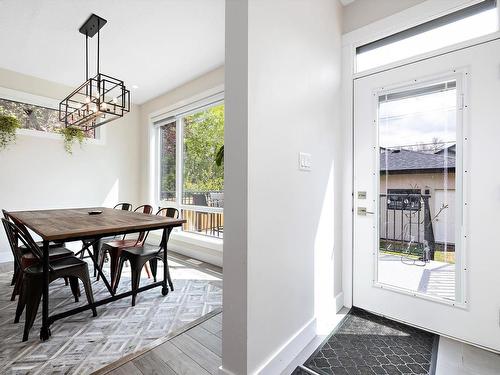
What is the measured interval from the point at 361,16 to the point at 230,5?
Answer: 5.19 feet

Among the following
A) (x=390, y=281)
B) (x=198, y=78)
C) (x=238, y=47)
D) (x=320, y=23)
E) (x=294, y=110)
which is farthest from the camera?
(x=198, y=78)

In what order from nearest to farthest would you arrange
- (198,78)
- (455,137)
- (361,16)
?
(455,137)
(361,16)
(198,78)

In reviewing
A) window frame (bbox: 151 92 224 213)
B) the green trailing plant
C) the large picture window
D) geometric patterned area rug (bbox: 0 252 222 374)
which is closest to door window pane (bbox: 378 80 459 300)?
geometric patterned area rug (bbox: 0 252 222 374)

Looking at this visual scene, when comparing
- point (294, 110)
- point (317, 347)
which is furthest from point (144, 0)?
point (317, 347)

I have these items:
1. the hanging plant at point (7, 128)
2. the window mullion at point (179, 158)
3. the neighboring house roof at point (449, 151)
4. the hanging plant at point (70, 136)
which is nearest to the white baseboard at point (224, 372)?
the neighboring house roof at point (449, 151)

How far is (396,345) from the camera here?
1.77 m

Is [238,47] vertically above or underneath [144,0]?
underneath

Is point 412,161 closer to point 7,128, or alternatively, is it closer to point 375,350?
point 375,350

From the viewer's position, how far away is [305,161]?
1.76m

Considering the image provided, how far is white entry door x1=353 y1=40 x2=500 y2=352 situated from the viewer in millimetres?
1715

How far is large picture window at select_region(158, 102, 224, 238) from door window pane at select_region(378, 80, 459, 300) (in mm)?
2314

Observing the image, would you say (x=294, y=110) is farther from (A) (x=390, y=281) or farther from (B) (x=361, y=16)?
(A) (x=390, y=281)

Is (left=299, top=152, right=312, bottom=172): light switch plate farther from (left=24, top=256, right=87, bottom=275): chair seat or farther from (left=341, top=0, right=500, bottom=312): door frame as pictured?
(left=24, top=256, right=87, bottom=275): chair seat

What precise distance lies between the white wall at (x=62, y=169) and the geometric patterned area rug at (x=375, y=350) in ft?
15.1
